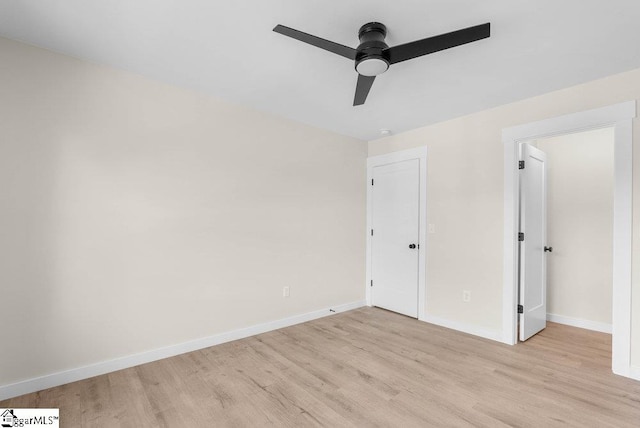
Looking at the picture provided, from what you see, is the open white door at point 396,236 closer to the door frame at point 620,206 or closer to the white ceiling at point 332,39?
the white ceiling at point 332,39

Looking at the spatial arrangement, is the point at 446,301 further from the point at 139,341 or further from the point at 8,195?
the point at 8,195

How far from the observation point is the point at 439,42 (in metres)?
1.73

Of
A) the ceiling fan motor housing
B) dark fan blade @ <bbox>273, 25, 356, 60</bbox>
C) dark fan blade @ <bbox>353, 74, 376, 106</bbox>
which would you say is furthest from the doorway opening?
dark fan blade @ <bbox>273, 25, 356, 60</bbox>

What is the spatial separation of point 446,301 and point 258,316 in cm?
219

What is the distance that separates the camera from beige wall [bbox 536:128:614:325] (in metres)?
3.48

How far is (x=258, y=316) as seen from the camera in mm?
3371

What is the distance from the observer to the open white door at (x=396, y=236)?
3957mm

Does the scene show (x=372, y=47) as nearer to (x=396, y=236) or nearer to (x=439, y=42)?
(x=439, y=42)

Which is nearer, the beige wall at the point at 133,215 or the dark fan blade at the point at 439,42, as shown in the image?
the dark fan blade at the point at 439,42

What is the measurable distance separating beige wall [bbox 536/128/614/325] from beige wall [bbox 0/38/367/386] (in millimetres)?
3059

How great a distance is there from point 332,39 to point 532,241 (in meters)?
2.94

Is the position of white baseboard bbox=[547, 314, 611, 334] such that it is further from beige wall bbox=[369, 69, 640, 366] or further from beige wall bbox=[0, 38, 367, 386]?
beige wall bbox=[0, 38, 367, 386]

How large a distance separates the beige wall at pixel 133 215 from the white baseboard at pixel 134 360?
0.18 feet

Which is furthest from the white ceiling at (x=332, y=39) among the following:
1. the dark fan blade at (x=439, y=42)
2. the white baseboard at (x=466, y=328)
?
the white baseboard at (x=466, y=328)
